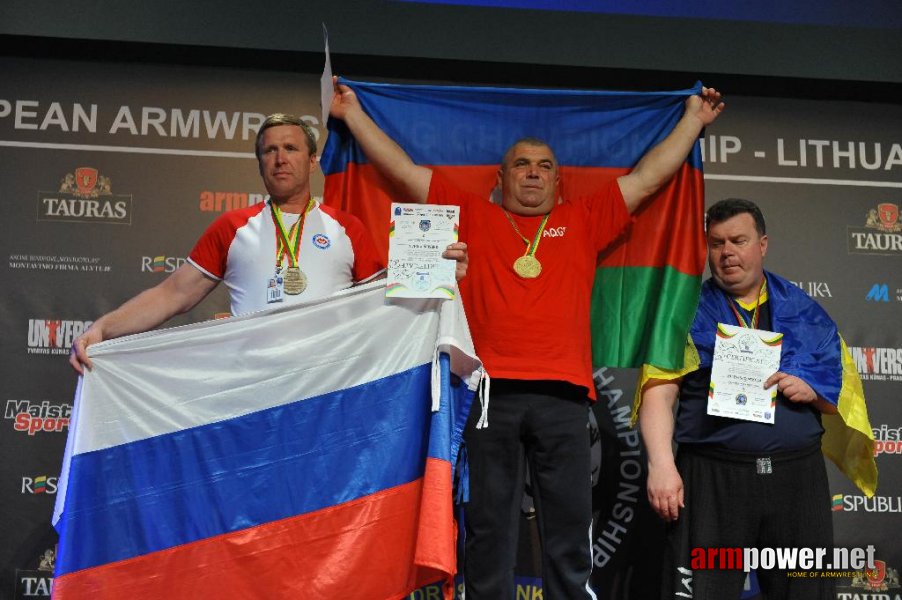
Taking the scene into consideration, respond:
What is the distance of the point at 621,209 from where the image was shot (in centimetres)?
300

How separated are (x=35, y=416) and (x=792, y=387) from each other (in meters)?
2.87

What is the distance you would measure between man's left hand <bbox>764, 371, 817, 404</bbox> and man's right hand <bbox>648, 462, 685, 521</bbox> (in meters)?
0.38

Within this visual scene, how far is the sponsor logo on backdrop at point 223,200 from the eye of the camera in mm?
3830

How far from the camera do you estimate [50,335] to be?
12.2 ft

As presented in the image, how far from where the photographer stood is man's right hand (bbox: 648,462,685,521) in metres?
2.66

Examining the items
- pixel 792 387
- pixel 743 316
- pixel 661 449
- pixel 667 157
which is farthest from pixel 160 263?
pixel 792 387

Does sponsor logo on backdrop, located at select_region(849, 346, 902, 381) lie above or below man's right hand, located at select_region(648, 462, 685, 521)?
above

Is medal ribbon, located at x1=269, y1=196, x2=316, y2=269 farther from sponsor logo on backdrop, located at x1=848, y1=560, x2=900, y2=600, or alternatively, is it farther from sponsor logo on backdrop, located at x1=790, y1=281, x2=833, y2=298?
sponsor logo on backdrop, located at x1=848, y1=560, x2=900, y2=600

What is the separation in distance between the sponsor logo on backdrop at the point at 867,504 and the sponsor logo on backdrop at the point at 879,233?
105 centimetres

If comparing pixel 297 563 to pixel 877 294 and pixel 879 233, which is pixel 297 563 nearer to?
pixel 877 294

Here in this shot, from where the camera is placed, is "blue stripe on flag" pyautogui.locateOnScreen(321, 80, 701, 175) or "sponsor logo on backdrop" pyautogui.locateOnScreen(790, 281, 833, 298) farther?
"sponsor logo on backdrop" pyautogui.locateOnScreen(790, 281, 833, 298)

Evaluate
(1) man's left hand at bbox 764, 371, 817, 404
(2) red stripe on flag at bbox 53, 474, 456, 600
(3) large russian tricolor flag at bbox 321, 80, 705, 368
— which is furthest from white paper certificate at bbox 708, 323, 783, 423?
(2) red stripe on flag at bbox 53, 474, 456, 600

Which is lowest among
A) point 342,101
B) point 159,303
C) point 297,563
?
point 297,563

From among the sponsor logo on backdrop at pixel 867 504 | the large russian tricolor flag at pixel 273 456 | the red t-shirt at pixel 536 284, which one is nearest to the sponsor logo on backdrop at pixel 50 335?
the large russian tricolor flag at pixel 273 456
